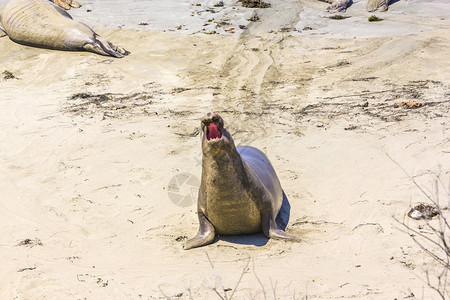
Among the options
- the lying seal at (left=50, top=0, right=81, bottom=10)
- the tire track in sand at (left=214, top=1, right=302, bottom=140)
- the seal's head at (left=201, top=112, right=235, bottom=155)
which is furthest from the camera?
the lying seal at (left=50, top=0, right=81, bottom=10)

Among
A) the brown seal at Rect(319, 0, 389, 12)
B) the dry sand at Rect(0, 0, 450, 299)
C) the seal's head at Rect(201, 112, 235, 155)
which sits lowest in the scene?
the dry sand at Rect(0, 0, 450, 299)

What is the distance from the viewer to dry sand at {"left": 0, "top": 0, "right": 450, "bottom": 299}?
181 inches

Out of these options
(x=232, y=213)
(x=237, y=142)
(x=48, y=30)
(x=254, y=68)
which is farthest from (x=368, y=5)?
(x=232, y=213)

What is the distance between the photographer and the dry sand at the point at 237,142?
4586 mm

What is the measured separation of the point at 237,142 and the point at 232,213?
9.95 ft

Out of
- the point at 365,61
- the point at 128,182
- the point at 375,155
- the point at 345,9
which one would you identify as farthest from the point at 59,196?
the point at 345,9

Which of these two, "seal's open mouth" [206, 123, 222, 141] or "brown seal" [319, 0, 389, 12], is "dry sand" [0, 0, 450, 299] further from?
"seal's open mouth" [206, 123, 222, 141]

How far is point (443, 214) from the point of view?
5.31 m

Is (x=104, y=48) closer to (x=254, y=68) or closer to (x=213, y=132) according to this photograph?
(x=254, y=68)

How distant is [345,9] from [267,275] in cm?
1245

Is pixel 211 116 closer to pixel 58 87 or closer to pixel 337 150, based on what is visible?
pixel 337 150

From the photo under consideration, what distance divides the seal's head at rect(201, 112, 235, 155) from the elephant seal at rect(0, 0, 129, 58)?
331 inches

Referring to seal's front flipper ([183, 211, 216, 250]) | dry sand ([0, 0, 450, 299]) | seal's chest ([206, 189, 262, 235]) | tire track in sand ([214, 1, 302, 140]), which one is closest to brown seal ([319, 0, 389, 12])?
dry sand ([0, 0, 450, 299])

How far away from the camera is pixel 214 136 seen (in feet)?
14.6
